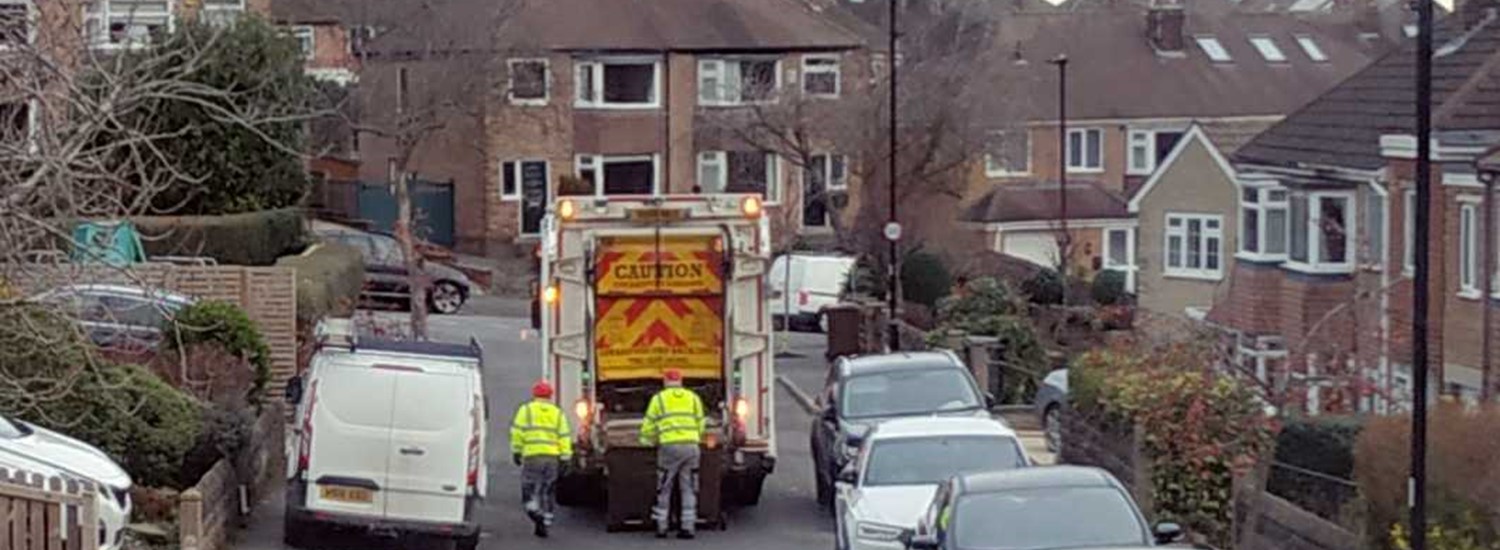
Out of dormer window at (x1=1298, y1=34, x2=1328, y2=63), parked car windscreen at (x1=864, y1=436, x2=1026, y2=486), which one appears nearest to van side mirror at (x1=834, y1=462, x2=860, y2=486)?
parked car windscreen at (x1=864, y1=436, x2=1026, y2=486)

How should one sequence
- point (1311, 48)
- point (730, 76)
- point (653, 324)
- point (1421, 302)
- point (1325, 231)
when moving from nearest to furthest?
point (1421, 302), point (653, 324), point (1325, 231), point (730, 76), point (1311, 48)

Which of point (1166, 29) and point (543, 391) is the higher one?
point (1166, 29)

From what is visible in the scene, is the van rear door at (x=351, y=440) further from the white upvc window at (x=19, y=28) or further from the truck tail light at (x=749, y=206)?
the white upvc window at (x=19, y=28)

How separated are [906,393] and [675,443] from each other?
132 inches

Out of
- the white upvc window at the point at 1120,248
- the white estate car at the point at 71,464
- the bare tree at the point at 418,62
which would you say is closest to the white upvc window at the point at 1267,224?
the white estate car at the point at 71,464

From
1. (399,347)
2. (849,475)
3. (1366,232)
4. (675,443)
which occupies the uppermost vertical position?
(1366,232)

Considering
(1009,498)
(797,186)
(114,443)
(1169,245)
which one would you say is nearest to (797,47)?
(797,186)

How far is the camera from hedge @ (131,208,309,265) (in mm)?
33875

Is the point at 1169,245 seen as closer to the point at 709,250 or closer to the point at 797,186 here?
the point at 797,186

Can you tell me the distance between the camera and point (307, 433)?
21.5 metres

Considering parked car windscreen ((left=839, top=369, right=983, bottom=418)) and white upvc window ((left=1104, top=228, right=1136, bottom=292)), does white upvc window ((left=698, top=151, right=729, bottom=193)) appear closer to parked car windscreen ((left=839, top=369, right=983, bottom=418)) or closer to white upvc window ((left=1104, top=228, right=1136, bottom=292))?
white upvc window ((left=1104, top=228, right=1136, bottom=292))

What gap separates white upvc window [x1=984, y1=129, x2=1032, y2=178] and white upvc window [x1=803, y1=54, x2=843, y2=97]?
13.3 feet

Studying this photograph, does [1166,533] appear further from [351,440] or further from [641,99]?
[641,99]

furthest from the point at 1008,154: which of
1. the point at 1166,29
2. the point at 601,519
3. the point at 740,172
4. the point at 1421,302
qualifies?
the point at 1421,302
